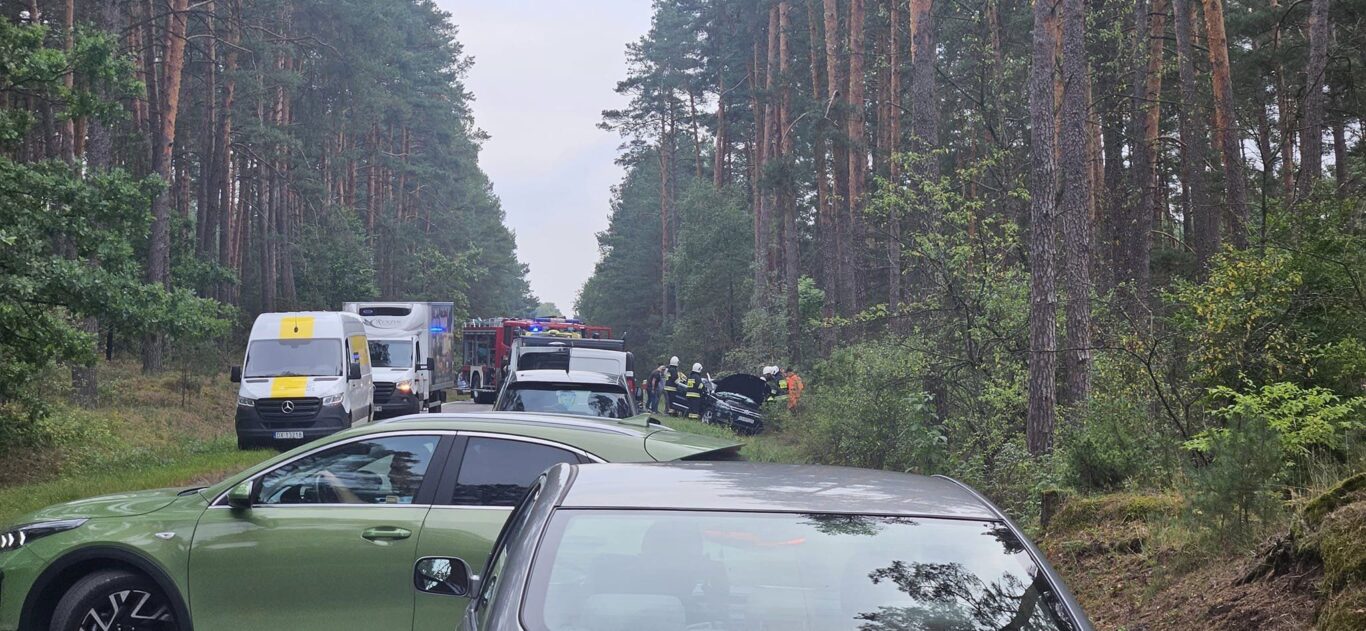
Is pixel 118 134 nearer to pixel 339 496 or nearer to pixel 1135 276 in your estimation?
pixel 1135 276

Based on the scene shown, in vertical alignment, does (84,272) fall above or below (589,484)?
above

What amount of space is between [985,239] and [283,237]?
40.6 m

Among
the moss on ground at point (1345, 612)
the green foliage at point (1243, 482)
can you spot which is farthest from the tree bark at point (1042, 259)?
the moss on ground at point (1345, 612)

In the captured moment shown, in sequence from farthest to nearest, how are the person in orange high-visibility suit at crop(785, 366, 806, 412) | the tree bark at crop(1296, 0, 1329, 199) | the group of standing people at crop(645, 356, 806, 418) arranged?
the group of standing people at crop(645, 356, 806, 418), the person in orange high-visibility suit at crop(785, 366, 806, 412), the tree bark at crop(1296, 0, 1329, 199)

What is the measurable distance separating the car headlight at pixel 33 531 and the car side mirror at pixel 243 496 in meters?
0.87

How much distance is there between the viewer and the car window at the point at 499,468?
21.0 ft

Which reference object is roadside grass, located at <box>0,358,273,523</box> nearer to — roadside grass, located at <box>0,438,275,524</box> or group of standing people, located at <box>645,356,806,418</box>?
roadside grass, located at <box>0,438,275,524</box>

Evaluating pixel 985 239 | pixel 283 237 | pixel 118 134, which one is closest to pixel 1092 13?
pixel 985 239

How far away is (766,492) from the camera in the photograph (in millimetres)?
3885

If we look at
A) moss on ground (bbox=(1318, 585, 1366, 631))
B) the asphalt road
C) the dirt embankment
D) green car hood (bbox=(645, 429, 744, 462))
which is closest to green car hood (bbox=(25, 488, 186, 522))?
green car hood (bbox=(645, 429, 744, 462))

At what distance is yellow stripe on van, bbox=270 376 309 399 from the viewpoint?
21516mm

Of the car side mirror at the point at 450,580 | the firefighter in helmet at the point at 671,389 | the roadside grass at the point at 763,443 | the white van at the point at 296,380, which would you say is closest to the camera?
the car side mirror at the point at 450,580

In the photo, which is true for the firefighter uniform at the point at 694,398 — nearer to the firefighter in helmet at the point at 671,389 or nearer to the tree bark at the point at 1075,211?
the firefighter in helmet at the point at 671,389

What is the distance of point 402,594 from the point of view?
614 cm
